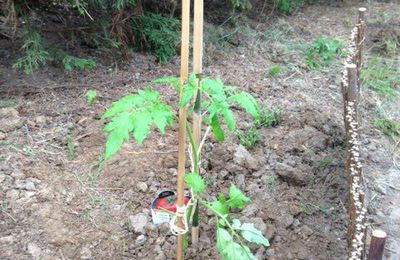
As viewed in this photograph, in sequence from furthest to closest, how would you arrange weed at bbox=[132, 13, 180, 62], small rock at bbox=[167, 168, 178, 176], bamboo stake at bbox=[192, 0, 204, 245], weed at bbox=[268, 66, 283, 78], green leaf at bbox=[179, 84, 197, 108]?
1. weed at bbox=[268, 66, 283, 78]
2. weed at bbox=[132, 13, 180, 62]
3. small rock at bbox=[167, 168, 178, 176]
4. bamboo stake at bbox=[192, 0, 204, 245]
5. green leaf at bbox=[179, 84, 197, 108]

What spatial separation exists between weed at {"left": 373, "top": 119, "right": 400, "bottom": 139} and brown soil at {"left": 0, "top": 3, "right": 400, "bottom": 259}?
0.08 meters

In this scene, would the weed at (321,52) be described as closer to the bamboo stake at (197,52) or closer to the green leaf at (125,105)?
the bamboo stake at (197,52)

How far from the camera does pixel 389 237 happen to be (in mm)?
2998

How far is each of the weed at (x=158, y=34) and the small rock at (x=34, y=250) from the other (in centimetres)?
A: 216

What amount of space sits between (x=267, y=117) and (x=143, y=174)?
1.13 metres

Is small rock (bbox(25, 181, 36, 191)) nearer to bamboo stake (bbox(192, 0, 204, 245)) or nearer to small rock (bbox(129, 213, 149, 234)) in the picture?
small rock (bbox(129, 213, 149, 234))

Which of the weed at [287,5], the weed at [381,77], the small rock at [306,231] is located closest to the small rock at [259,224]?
the small rock at [306,231]

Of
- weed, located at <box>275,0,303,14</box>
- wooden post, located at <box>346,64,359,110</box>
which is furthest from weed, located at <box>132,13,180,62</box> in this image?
weed, located at <box>275,0,303,14</box>

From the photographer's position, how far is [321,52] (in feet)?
16.3

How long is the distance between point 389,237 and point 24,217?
210 centimetres

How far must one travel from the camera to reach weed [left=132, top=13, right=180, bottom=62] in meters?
4.25

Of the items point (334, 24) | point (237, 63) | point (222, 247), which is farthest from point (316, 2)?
point (222, 247)

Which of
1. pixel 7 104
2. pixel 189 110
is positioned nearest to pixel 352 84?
pixel 189 110

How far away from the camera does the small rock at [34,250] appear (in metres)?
2.49
